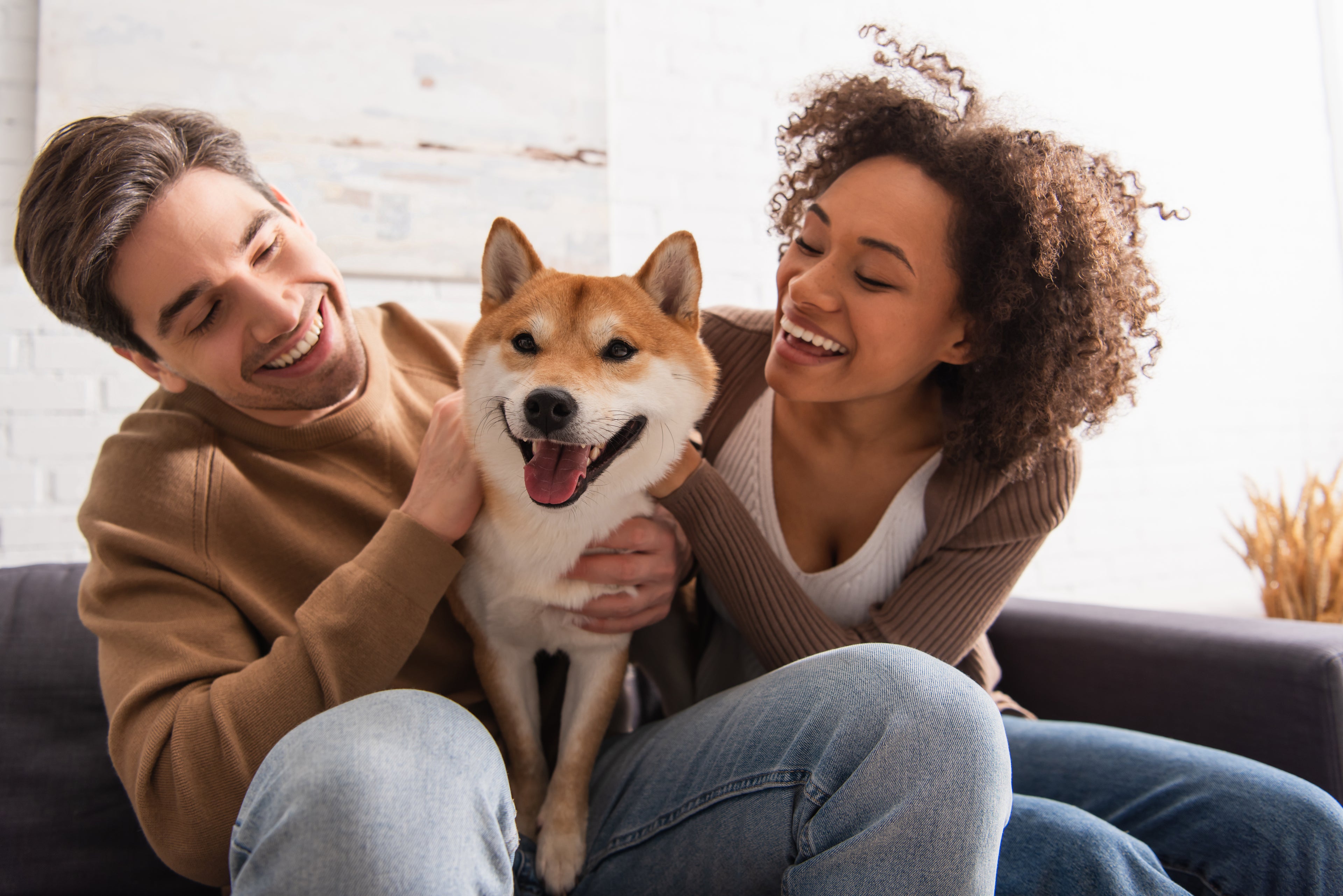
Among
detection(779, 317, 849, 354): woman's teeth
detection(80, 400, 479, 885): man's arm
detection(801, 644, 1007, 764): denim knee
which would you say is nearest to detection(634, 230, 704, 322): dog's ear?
detection(779, 317, 849, 354): woman's teeth

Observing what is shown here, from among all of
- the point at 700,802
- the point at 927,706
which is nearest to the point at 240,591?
the point at 700,802

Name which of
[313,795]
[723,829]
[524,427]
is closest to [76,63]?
[524,427]

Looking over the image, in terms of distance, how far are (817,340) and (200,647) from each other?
101 cm

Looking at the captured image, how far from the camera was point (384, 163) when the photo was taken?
220cm

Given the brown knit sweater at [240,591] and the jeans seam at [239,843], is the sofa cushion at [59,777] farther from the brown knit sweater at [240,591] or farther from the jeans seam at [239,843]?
the jeans seam at [239,843]

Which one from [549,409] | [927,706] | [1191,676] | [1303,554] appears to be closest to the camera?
[927,706]

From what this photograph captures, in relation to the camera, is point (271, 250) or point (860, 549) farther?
point (860, 549)

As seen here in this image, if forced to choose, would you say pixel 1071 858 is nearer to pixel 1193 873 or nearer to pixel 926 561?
pixel 1193 873

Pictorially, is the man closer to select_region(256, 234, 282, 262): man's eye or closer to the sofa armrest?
select_region(256, 234, 282, 262): man's eye

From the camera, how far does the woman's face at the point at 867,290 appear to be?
4.04 ft

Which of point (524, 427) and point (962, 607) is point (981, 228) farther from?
point (524, 427)

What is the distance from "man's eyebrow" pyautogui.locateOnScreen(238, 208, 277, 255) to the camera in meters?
1.13

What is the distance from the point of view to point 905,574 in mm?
1377

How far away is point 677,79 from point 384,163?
0.97 metres
